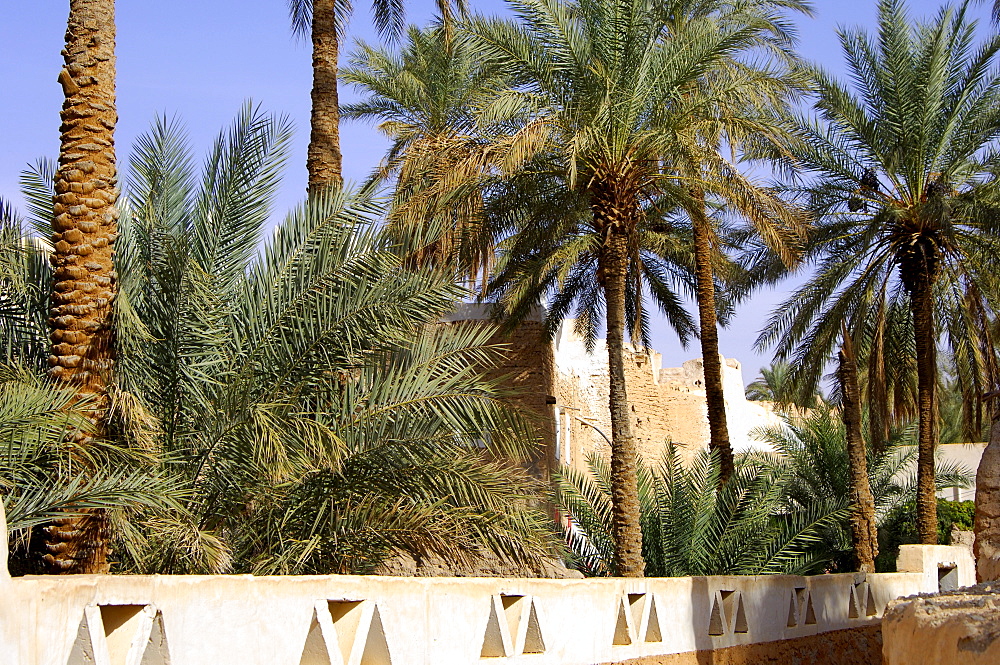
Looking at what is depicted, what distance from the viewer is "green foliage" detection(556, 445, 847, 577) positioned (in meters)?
12.2

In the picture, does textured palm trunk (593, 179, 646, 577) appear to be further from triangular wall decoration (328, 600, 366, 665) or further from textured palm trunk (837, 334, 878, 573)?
triangular wall decoration (328, 600, 366, 665)

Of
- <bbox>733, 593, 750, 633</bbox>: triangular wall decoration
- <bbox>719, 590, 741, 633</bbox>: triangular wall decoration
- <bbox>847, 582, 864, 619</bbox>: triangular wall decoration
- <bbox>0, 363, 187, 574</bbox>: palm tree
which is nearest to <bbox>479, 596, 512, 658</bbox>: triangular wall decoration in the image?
<bbox>0, 363, 187, 574</bbox>: palm tree

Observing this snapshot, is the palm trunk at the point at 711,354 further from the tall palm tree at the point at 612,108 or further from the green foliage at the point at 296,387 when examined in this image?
the green foliage at the point at 296,387

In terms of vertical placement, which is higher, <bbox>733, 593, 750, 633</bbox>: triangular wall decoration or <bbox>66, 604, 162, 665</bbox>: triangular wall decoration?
<bbox>66, 604, 162, 665</bbox>: triangular wall decoration

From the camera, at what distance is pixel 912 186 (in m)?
13.3

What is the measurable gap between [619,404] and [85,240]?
573cm

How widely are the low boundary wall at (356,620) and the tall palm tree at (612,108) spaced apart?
3.20 m

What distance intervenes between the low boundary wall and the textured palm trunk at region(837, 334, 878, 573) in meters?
5.29

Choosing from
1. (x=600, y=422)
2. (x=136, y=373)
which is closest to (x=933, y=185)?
(x=136, y=373)

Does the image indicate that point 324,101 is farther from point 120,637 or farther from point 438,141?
point 120,637

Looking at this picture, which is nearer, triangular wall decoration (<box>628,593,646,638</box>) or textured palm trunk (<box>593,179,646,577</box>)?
triangular wall decoration (<box>628,593,646,638</box>)

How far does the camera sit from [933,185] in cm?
1355

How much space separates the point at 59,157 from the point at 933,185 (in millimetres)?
10114

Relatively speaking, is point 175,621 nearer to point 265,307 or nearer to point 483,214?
point 265,307
